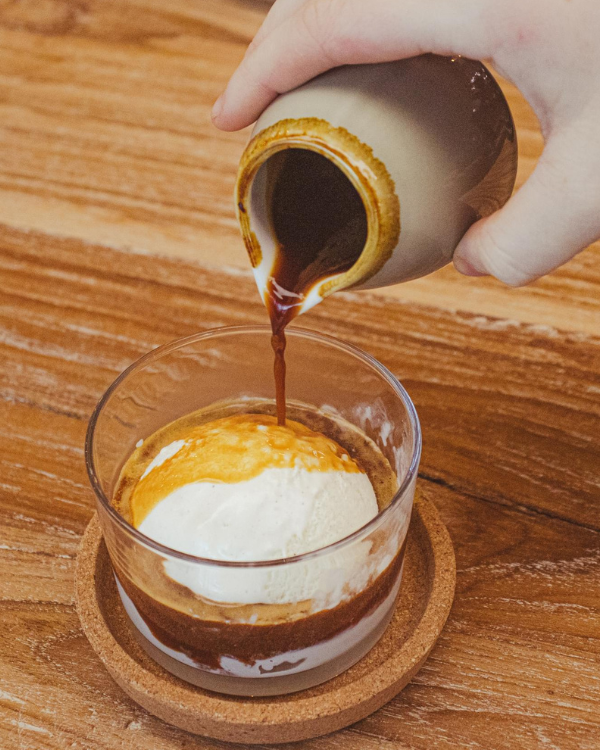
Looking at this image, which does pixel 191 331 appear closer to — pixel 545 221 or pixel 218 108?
pixel 218 108

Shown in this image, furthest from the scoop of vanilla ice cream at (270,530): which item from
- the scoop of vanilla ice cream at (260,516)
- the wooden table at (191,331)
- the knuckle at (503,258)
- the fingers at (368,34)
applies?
the fingers at (368,34)

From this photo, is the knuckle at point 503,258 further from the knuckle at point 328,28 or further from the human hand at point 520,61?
the knuckle at point 328,28

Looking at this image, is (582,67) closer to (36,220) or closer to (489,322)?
(489,322)

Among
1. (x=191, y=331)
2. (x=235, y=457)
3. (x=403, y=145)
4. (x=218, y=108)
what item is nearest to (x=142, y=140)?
(x=191, y=331)

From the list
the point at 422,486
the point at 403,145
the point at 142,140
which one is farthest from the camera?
the point at 142,140

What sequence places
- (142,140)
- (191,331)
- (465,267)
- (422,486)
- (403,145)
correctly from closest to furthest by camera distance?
(403,145) < (465,267) < (422,486) < (191,331) < (142,140)

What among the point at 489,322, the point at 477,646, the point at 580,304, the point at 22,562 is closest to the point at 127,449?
the point at 22,562
